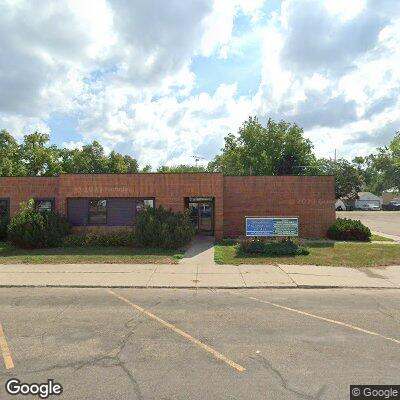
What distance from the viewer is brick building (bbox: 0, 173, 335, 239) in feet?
67.1

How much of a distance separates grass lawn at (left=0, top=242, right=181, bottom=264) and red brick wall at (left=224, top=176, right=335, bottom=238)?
20.1 ft

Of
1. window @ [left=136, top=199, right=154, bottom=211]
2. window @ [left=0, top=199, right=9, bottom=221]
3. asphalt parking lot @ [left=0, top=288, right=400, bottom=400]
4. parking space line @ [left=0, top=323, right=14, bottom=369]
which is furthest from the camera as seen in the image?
window @ [left=0, top=199, right=9, bottom=221]

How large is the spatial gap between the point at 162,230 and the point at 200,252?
6.76ft

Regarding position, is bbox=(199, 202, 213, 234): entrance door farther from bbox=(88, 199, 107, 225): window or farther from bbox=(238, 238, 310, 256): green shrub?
bbox=(238, 238, 310, 256): green shrub

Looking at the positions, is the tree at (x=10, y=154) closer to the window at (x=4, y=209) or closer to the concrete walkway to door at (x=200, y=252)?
the window at (x=4, y=209)

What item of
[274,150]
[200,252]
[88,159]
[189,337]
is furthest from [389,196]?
[189,337]

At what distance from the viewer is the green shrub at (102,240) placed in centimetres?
1864

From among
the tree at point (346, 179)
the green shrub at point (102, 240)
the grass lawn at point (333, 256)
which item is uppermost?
the tree at point (346, 179)

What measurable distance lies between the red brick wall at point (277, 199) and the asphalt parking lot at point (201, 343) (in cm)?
1173

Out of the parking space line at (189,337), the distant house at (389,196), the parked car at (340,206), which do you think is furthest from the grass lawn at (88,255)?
the distant house at (389,196)

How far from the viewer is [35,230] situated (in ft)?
59.4

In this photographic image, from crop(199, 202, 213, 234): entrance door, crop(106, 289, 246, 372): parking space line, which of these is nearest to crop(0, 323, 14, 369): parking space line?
crop(106, 289, 246, 372): parking space line

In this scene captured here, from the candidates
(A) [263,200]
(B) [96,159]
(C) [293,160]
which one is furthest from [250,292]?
(B) [96,159]

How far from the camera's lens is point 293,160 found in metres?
50.9
